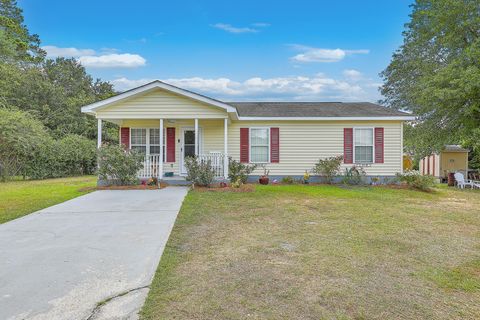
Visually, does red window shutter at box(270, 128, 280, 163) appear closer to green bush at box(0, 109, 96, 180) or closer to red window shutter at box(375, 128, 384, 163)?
red window shutter at box(375, 128, 384, 163)

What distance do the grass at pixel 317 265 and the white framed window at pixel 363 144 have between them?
20.5ft

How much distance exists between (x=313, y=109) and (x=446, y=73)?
6641mm

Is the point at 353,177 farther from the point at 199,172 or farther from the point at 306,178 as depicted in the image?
the point at 199,172

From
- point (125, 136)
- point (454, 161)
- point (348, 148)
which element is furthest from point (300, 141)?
point (454, 161)

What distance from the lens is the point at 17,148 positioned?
1627cm

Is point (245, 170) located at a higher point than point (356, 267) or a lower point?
higher

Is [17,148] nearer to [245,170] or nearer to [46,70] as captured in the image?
[245,170]

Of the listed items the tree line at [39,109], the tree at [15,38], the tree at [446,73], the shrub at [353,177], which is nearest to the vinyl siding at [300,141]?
the shrub at [353,177]

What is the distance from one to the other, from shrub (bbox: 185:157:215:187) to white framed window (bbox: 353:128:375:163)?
6450 millimetres

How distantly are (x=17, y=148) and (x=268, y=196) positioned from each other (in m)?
13.6

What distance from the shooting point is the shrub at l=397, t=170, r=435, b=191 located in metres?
12.6

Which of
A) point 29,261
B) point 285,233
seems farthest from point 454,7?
point 29,261

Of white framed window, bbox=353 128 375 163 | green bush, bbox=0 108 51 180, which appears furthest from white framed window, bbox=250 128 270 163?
green bush, bbox=0 108 51 180

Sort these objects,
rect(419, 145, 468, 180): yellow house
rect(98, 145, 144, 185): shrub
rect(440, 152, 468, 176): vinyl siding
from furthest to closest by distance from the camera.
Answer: rect(440, 152, 468, 176): vinyl siding
rect(419, 145, 468, 180): yellow house
rect(98, 145, 144, 185): shrub
